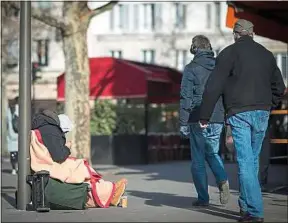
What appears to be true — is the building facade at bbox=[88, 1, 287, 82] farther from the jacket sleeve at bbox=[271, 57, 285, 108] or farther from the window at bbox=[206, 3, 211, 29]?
the jacket sleeve at bbox=[271, 57, 285, 108]

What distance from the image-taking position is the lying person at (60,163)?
28.6 feet

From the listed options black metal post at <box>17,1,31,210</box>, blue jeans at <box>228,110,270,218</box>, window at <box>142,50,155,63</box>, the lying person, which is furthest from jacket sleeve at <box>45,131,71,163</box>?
window at <box>142,50,155,63</box>

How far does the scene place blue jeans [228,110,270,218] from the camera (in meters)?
7.10

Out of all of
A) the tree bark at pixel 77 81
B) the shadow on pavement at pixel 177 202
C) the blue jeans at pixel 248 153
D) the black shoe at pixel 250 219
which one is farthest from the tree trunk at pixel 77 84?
the black shoe at pixel 250 219

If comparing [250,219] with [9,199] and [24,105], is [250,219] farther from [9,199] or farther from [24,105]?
Result: [9,199]

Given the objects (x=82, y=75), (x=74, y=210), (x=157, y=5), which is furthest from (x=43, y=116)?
(x=157, y=5)

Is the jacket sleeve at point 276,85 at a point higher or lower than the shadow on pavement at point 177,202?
higher

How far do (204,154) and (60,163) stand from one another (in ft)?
6.06

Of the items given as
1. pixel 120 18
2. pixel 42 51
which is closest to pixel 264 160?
pixel 42 51

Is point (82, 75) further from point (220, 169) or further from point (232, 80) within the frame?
point (232, 80)

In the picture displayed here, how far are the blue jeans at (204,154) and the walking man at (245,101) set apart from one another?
1579 millimetres

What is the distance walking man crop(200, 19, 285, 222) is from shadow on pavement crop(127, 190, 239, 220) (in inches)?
23.7

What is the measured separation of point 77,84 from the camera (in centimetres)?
1778

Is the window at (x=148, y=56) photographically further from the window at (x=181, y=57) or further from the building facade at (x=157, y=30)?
the window at (x=181, y=57)
